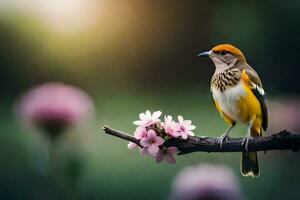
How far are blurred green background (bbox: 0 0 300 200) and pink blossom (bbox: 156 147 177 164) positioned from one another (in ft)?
1.29

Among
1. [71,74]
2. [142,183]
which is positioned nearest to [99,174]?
[142,183]

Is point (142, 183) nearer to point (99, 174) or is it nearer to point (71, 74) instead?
point (99, 174)

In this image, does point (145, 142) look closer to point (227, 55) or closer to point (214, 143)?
point (214, 143)

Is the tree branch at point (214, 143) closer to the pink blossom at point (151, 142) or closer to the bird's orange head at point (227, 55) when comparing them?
the pink blossom at point (151, 142)

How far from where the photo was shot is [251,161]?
109 cm

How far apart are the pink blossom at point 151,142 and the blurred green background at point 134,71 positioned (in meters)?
0.43

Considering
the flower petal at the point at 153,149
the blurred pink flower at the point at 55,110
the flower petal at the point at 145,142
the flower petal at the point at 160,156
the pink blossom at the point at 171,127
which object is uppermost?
the blurred pink flower at the point at 55,110

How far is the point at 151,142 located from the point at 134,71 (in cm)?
59

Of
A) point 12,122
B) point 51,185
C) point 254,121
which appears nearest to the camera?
point 254,121

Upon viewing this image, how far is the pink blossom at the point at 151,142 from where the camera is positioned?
0.90 meters

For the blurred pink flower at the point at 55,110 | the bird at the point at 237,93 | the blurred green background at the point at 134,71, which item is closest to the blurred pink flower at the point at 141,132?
the bird at the point at 237,93

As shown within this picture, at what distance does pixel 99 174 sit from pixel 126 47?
268mm

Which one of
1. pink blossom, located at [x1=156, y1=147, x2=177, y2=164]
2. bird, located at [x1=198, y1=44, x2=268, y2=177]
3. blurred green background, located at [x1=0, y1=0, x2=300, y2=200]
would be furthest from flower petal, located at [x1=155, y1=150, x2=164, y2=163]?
blurred green background, located at [x1=0, y1=0, x2=300, y2=200]

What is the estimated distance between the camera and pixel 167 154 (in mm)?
943
